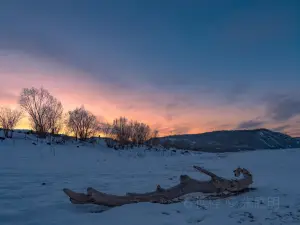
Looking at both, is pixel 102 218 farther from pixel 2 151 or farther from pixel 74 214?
pixel 2 151

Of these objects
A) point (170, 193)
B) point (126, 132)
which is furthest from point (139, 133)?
point (170, 193)

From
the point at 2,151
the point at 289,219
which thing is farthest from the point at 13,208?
the point at 2,151

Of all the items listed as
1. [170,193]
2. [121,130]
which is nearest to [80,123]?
[121,130]

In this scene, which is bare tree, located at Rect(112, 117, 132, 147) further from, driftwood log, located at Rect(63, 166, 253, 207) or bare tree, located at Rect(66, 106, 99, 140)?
driftwood log, located at Rect(63, 166, 253, 207)

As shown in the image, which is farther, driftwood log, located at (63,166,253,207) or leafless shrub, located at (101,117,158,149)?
leafless shrub, located at (101,117,158,149)

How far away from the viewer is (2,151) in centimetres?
1266

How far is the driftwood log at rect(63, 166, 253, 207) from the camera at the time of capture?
12.4ft

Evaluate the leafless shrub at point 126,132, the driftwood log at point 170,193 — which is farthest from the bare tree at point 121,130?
the driftwood log at point 170,193

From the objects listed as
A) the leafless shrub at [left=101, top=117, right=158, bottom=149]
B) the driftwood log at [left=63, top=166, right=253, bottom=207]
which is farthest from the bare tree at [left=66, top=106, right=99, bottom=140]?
the driftwood log at [left=63, top=166, right=253, bottom=207]

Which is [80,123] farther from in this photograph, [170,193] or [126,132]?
[170,193]

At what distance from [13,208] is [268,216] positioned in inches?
145

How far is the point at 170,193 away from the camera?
4250mm

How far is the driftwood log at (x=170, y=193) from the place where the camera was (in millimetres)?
3770

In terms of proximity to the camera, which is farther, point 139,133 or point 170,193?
point 139,133
